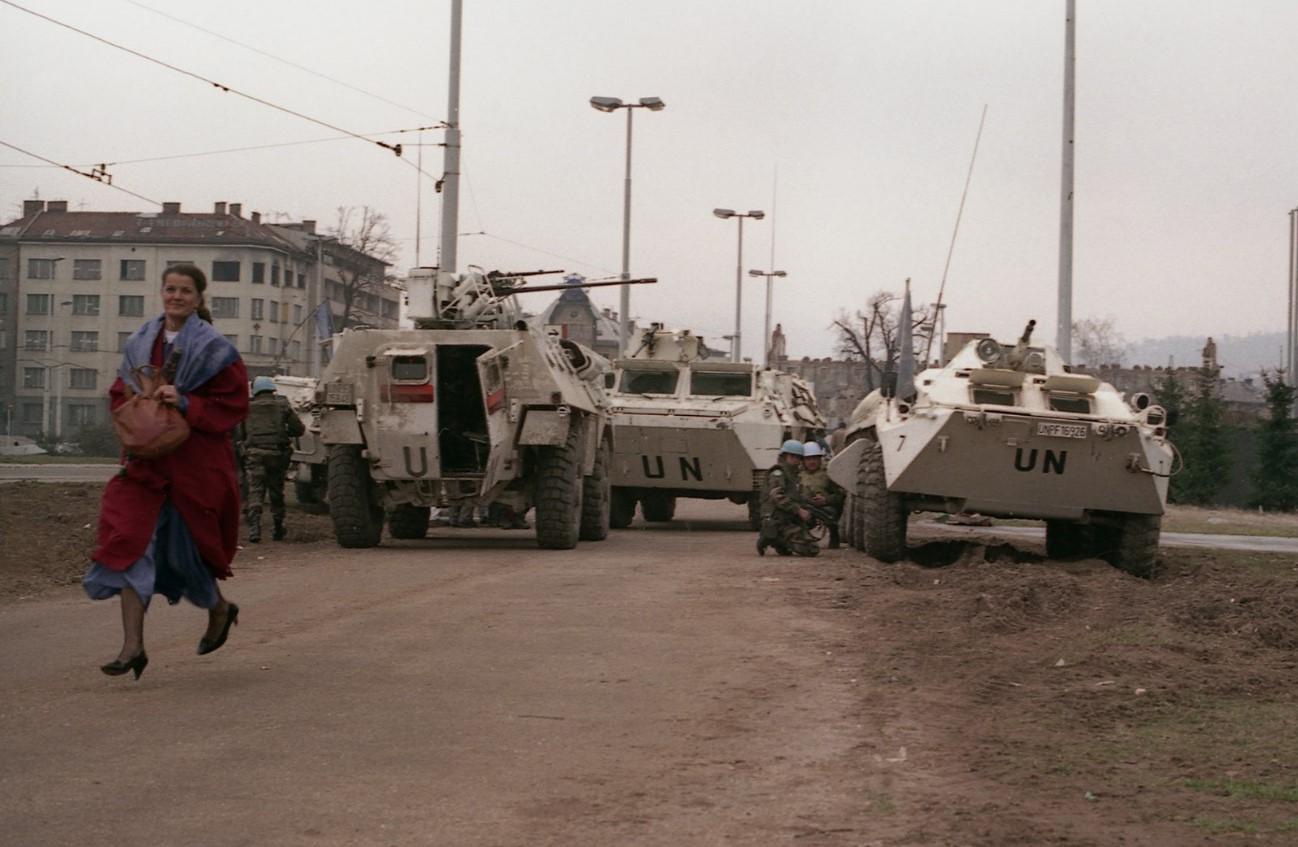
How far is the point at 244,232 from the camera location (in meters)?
81.1

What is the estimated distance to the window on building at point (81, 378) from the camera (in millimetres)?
74812

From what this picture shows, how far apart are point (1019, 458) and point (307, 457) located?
9.35m

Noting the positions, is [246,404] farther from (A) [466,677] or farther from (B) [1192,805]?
(B) [1192,805]

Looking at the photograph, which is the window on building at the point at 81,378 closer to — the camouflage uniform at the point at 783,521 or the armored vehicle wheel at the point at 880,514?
the camouflage uniform at the point at 783,521

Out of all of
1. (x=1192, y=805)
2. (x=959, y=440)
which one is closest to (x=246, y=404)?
(x=1192, y=805)

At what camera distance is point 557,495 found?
1627 centimetres

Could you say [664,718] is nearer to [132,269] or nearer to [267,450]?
[267,450]

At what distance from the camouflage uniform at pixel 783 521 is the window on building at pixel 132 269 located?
213ft

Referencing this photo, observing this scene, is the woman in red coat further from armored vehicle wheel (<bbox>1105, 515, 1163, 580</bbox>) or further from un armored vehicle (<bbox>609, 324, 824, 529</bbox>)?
un armored vehicle (<bbox>609, 324, 824, 529</bbox>)

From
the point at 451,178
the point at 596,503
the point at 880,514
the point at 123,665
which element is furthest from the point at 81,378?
the point at 123,665

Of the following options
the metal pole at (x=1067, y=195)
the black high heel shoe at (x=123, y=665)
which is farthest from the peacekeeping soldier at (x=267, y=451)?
the metal pole at (x=1067, y=195)

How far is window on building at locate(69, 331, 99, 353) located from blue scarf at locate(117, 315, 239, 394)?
70.4 m

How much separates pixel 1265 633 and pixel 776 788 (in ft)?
16.1

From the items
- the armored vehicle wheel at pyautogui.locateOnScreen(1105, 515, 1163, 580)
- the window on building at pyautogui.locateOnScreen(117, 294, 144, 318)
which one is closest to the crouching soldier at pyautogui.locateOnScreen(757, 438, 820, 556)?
the armored vehicle wheel at pyautogui.locateOnScreen(1105, 515, 1163, 580)
